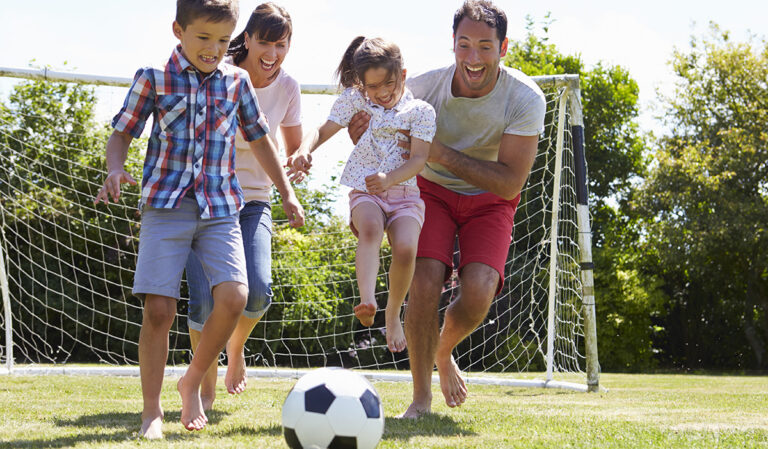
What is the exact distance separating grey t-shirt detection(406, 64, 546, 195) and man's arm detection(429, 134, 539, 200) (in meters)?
0.07

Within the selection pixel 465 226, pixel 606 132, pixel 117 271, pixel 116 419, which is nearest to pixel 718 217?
pixel 606 132

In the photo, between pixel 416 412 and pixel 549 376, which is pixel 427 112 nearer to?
pixel 416 412

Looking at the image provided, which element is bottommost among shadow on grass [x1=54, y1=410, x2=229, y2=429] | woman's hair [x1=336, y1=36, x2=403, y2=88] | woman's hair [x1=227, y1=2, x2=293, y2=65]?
shadow on grass [x1=54, y1=410, x2=229, y2=429]

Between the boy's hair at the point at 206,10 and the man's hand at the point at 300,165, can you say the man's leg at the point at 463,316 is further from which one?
the boy's hair at the point at 206,10

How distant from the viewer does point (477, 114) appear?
13.5 ft

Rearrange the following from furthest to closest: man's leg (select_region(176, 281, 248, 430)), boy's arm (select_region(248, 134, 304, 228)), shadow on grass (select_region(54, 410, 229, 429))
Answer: boy's arm (select_region(248, 134, 304, 228)) < shadow on grass (select_region(54, 410, 229, 429)) < man's leg (select_region(176, 281, 248, 430))

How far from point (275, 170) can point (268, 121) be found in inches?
25.0

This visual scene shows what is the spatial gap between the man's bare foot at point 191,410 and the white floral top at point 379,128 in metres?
1.29

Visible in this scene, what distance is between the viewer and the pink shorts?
3773 mm

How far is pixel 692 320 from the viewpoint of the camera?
16141 millimetres

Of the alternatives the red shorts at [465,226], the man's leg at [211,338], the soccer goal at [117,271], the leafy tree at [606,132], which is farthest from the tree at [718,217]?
the man's leg at [211,338]

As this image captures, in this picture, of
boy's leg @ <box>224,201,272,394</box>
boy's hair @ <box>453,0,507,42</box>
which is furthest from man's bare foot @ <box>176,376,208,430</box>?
boy's hair @ <box>453,0,507,42</box>

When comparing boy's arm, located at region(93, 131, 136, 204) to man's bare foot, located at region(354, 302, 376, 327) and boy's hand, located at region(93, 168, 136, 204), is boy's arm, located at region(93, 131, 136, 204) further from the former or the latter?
man's bare foot, located at region(354, 302, 376, 327)

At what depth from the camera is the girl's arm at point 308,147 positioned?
3.70 meters
